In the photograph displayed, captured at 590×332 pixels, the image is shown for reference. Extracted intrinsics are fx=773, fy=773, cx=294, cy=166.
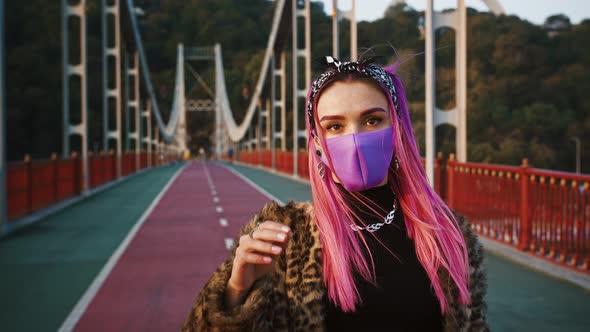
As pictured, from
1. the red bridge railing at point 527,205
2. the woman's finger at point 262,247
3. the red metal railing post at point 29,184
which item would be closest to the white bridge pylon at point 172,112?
the red metal railing post at point 29,184

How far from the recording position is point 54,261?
9898 mm

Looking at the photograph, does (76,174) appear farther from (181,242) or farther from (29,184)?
(181,242)

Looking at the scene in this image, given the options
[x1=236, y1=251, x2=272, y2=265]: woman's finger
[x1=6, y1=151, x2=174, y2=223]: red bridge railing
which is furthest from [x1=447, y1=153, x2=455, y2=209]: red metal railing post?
[x1=236, y1=251, x2=272, y2=265]: woman's finger

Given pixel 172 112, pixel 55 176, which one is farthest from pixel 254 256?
pixel 172 112

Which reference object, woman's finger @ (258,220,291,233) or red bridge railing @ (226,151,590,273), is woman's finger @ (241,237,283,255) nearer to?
woman's finger @ (258,220,291,233)

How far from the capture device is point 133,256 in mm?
10203

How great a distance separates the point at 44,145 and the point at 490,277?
5990cm

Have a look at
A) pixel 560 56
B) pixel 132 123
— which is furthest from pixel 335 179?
pixel 132 123

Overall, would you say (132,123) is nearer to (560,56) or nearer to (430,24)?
(560,56)

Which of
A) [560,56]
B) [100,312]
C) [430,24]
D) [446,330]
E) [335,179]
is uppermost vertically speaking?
[560,56]

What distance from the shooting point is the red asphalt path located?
21.2ft

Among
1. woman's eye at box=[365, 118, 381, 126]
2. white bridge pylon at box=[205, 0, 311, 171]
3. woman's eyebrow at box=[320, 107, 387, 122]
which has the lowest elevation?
woman's eye at box=[365, 118, 381, 126]

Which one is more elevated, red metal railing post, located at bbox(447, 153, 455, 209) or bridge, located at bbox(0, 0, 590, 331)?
red metal railing post, located at bbox(447, 153, 455, 209)

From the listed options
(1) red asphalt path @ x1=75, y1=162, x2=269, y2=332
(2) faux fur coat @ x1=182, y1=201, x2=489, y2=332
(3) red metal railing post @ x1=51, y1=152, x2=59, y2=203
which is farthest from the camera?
(3) red metal railing post @ x1=51, y1=152, x2=59, y2=203
